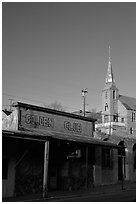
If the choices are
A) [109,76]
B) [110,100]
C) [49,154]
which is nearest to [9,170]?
[49,154]

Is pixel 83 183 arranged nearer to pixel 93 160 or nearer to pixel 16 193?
pixel 93 160

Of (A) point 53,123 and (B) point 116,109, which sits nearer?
(A) point 53,123

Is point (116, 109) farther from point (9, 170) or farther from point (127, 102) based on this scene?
point (9, 170)

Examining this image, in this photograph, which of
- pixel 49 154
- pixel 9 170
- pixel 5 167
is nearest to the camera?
pixel 5 167

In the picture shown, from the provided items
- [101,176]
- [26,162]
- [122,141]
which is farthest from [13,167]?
[122,141]

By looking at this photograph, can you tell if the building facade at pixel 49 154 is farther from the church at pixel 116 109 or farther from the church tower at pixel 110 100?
the church tower at pixel 110 100

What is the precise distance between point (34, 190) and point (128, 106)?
55425 mm

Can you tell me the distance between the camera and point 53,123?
2219 cm

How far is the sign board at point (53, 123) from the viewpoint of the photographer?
19969 mm

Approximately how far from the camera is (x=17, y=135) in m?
15.8

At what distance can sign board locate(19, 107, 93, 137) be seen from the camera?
20.0 metres

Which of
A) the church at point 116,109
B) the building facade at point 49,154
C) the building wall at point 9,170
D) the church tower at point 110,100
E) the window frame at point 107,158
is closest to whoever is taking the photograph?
the building wall at point 9,170

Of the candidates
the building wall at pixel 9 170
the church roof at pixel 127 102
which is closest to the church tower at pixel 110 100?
the church roof at pixel 127 102

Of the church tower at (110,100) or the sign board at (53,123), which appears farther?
the church tower at (110,100)
